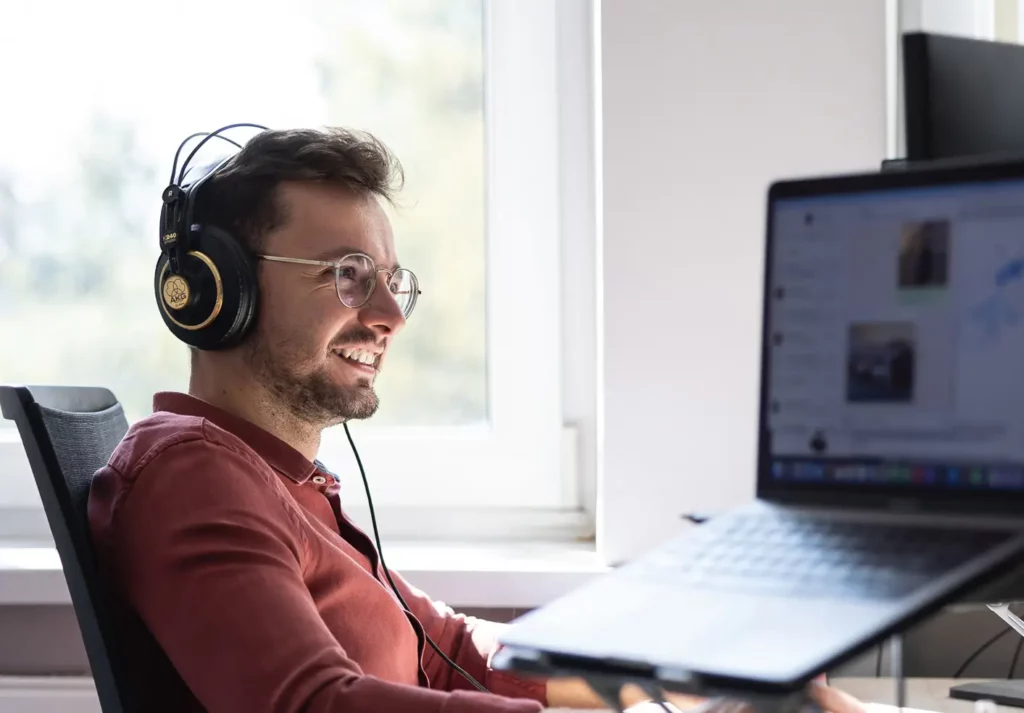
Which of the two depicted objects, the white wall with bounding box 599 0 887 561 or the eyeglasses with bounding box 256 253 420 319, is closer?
the eyeglasses with bounding box 256 253 420 319

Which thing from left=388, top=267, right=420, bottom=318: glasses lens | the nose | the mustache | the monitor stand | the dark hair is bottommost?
the monitor stand

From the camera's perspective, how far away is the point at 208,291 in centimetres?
120

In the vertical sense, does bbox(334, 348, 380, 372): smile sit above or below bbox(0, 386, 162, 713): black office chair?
above

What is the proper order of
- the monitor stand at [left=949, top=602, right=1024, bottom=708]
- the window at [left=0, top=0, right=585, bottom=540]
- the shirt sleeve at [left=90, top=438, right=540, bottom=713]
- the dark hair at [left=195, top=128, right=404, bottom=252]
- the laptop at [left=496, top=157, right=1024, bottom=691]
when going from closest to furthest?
the laptop at [left=496, top=157, right=1024, bottom=691] < the shirt sleeve at [left=90, top=438, right=540, bottom=713] < the monitor stand at [left=949, top=602, right=1024, bottom=708] < the dark hair at [left=195, top=128, right=404, bottom=252] < the window at [left=0, top=0, right=585, bottom=540]

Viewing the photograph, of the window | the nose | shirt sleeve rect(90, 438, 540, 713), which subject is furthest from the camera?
the window

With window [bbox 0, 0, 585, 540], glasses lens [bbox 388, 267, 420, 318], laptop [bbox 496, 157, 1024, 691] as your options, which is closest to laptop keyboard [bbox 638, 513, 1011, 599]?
laptop [bbox 496, 157, 1024, 691]

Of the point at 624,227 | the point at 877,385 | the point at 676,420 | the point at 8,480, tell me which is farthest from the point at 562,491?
the point at 877,385

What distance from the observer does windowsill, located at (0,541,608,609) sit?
164 cm

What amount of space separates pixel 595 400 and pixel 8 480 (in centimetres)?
104

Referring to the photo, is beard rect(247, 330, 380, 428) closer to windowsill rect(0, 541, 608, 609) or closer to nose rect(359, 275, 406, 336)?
nose rect(359, 275, 406, 336)

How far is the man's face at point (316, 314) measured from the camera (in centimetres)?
130

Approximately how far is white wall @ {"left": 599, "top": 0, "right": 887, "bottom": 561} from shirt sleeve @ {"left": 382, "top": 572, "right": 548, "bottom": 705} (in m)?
0.29

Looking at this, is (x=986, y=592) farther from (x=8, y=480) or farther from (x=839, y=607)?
(x=8, y=480)

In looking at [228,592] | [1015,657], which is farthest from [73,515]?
[1015,657]
